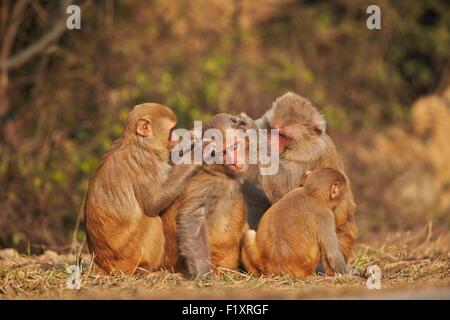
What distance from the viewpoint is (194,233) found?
18.6 feet

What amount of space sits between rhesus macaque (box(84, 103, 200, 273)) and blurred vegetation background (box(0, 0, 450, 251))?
124 inches

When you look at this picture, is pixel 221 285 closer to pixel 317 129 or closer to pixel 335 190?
pixel 335 190

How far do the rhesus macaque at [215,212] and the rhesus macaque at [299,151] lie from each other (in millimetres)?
406

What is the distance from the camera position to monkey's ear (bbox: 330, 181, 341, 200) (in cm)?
575

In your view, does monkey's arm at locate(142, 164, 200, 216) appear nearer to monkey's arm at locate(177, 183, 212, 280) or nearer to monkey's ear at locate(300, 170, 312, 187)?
monkey's arm at locate(177, 183, 212, 280)

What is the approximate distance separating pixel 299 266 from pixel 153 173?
1.22 metres

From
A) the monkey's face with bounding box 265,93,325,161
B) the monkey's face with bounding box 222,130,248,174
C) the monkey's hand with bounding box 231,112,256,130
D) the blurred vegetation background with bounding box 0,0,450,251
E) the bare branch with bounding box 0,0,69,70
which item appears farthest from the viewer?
the blurred vegetation background with bounding box 0,0,450,251

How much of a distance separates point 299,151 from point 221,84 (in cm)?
547

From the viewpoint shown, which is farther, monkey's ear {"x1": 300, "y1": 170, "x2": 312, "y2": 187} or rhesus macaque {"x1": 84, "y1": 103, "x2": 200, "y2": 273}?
monkey's ear {"x1": 300, "y1": 170, "x2": 312, "y2": 187}

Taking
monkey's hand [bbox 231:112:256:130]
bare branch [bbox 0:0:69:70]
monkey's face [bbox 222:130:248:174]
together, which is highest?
bare branch [bbox 0:0:69:70]

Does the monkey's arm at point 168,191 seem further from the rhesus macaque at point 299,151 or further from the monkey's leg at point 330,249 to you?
the monkey's leg at point 330,249

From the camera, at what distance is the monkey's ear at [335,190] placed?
18.9 feet

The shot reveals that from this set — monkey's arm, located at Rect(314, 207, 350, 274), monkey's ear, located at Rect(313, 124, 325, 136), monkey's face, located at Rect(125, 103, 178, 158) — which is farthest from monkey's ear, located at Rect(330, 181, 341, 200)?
monkey's face, located at Rect(125, 103, 178, 158)
